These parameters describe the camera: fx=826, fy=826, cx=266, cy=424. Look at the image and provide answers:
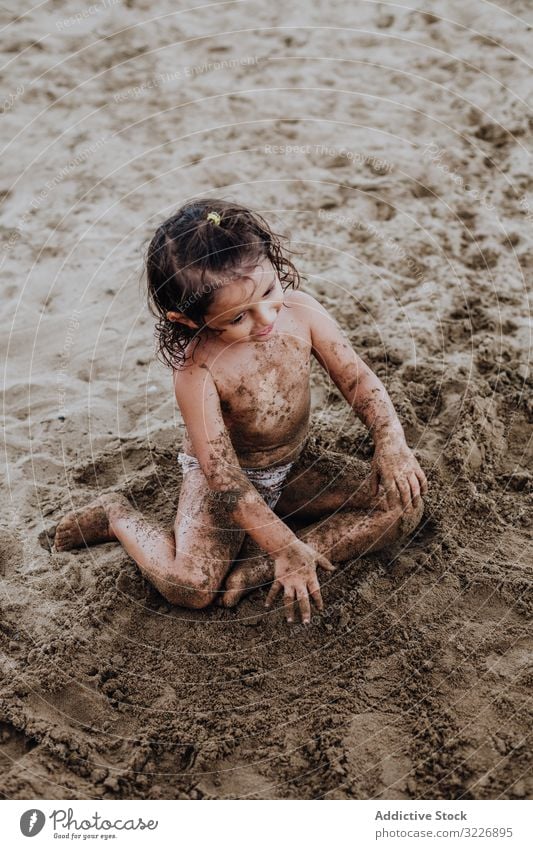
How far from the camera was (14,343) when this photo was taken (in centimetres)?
356

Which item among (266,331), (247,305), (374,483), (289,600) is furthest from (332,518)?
(247,305)

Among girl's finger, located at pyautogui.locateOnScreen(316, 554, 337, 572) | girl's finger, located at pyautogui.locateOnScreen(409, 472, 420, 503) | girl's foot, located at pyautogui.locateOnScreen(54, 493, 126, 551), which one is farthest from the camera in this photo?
girl's foot, located at pyautogui.locateOnScreen(54, 493, 126, 551)

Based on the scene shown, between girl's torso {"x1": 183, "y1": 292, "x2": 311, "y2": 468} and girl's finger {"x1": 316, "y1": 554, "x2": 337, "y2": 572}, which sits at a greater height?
girl's torso {"x1": 183, "y1": 292, "x2": 311, "y2": 468}

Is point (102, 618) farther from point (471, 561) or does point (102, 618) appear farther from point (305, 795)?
point (471, 561)

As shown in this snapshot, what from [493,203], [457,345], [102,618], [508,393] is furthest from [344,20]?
[102,618]

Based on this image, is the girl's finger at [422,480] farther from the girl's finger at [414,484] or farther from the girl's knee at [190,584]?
the girl's knee at [190,584]

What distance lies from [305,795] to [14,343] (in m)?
2.34

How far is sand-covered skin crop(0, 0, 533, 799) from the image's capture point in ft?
6.82

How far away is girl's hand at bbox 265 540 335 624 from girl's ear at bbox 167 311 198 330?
67cm

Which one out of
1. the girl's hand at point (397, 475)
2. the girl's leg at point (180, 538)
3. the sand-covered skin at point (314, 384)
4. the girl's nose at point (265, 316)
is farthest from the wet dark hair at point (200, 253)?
the sand-covered skin at point (314, 384)

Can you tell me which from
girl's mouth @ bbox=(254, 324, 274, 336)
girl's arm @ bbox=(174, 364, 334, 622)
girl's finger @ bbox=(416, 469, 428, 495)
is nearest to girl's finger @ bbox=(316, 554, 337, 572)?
girl's arm @ bbox=(174, 364, 334, 622)

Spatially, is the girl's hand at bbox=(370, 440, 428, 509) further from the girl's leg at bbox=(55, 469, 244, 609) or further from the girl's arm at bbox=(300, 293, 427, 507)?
the girl's leg at bbox=(55, 469, 244, 609)

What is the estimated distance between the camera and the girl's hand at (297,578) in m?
2.24
